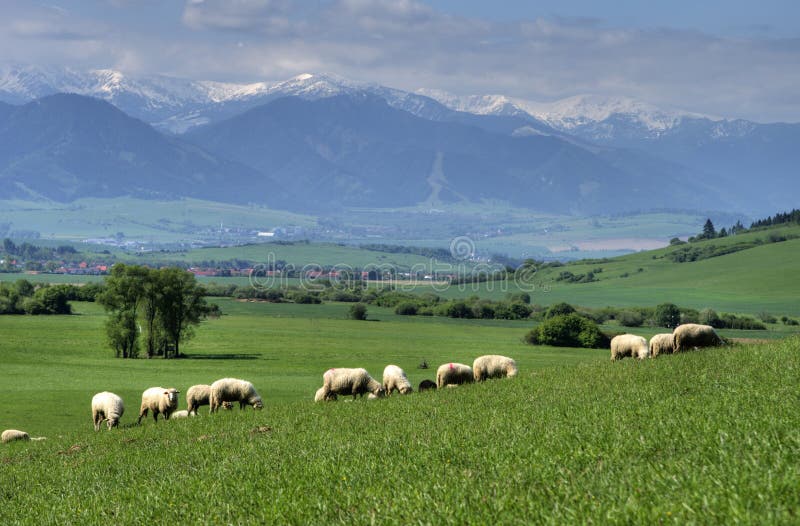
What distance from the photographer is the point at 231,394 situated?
116 feet

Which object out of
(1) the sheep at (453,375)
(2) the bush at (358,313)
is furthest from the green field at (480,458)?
(2) the bush at (358,313)

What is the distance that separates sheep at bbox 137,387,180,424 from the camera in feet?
115

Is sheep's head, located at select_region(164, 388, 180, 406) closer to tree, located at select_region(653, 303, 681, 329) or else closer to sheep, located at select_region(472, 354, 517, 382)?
sheep, located at select_region(472, 354, 517, 382)

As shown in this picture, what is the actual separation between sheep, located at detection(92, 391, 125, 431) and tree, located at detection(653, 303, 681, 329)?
323 ft

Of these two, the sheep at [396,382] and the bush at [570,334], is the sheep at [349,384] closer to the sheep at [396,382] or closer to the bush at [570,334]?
the sheep at [396,382]

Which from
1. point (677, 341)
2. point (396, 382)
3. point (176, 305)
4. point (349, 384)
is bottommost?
point (396, 382)

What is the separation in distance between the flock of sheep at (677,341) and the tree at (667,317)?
89089mm

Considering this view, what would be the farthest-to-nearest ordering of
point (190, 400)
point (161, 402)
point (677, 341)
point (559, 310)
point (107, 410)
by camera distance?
1. point (559, 310)
2. point (190, 400)
3. point (161, 402)
4. point (107, 410)
5. point (677, 341)

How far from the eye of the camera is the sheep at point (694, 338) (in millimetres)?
33406

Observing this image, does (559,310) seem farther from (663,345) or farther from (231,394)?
(231,394)

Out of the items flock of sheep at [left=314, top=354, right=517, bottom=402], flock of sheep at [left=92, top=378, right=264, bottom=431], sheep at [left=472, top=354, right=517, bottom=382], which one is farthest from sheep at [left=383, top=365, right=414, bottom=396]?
flock of sheep at [left=92, top=378, right=264, bottom=431]

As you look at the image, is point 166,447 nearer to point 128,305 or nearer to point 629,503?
point 629,503

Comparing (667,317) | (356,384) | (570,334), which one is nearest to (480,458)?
(356,384)

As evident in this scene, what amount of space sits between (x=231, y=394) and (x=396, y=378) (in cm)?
651
